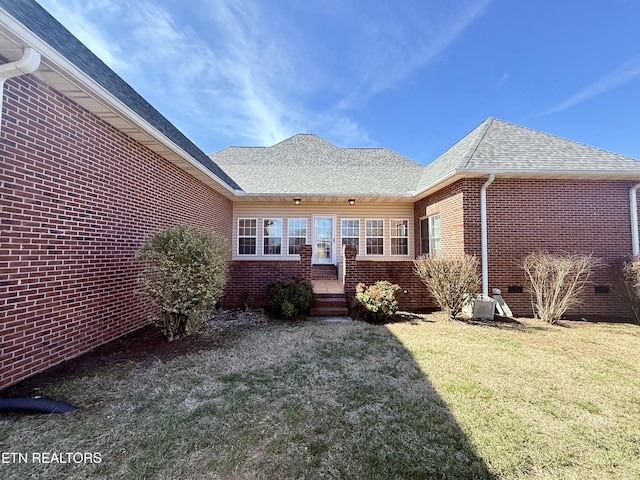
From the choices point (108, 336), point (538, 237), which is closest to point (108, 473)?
point (108, 336)

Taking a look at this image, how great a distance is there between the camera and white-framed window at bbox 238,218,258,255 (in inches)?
429

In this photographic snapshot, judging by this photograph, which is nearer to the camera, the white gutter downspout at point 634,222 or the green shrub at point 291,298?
the green shrub at point 291,298

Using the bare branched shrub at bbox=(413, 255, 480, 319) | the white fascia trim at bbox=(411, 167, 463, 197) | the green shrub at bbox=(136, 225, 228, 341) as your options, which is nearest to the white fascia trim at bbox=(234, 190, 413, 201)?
the white fascia trim at bbox=(411, 167, 463, 197)

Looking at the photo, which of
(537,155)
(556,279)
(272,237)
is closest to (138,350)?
(272,237)

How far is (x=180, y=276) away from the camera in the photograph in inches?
168

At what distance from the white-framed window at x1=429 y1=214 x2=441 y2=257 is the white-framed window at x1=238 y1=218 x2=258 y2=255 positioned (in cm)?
678

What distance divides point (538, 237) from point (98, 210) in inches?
386

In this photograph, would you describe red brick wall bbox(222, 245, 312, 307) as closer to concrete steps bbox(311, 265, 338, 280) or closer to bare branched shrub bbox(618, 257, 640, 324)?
concrete steps bbox(311, 265, 338, 280)

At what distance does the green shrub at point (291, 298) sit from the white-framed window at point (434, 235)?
4414 millimetres

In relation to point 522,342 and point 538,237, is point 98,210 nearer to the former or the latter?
point 522,342

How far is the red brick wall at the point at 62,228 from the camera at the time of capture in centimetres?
300

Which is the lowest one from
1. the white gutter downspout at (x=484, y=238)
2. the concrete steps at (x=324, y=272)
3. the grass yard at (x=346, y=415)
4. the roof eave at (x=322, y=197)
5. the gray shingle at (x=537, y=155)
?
the grass yard at (x=346, y=415)

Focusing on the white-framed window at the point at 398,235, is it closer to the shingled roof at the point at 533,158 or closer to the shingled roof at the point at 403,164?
the shingled roof at the point at 403,164

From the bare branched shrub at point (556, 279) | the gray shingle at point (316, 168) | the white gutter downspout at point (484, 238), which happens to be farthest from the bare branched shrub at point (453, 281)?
the gray shingle at point (316, 168)
